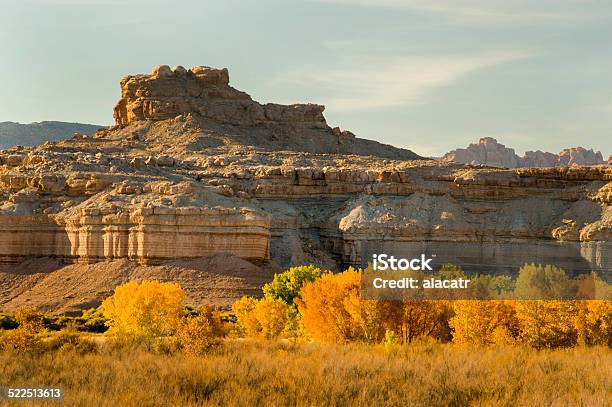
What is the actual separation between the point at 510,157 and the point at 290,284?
126662 millimetres

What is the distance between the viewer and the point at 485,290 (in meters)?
34.8

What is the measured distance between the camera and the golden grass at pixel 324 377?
76.3 ft

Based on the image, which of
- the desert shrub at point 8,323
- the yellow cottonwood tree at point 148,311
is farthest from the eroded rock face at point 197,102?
the yellow cottonwood tree at point 148,311

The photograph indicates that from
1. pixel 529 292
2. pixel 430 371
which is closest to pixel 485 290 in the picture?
pixel 529 292

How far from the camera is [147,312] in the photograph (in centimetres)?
3609

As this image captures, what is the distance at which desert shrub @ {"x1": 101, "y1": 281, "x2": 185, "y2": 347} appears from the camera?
115 ft

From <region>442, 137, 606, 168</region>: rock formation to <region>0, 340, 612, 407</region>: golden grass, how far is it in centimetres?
13844

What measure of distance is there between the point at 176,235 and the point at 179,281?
3.32 m

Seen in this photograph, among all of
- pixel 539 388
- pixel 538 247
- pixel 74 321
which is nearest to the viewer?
pixel 539 388

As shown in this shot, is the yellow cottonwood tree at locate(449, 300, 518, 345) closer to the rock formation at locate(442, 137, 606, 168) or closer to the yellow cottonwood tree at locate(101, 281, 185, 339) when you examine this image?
the yellow cottonwood tree at locate(101, 281, 185, 339)

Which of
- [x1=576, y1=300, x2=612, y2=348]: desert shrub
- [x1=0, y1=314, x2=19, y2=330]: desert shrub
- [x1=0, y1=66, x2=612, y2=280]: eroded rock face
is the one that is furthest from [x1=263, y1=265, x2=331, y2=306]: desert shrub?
[x1=576, y1=300, x2=612, y2=348]: desert shrub

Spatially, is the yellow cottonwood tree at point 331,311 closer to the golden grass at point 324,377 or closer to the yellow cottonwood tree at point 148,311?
the yellow cottonwood tree at point 148,311

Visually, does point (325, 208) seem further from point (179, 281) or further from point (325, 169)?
point (179, 281)

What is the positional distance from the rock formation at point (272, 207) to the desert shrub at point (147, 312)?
15859 millimetres
